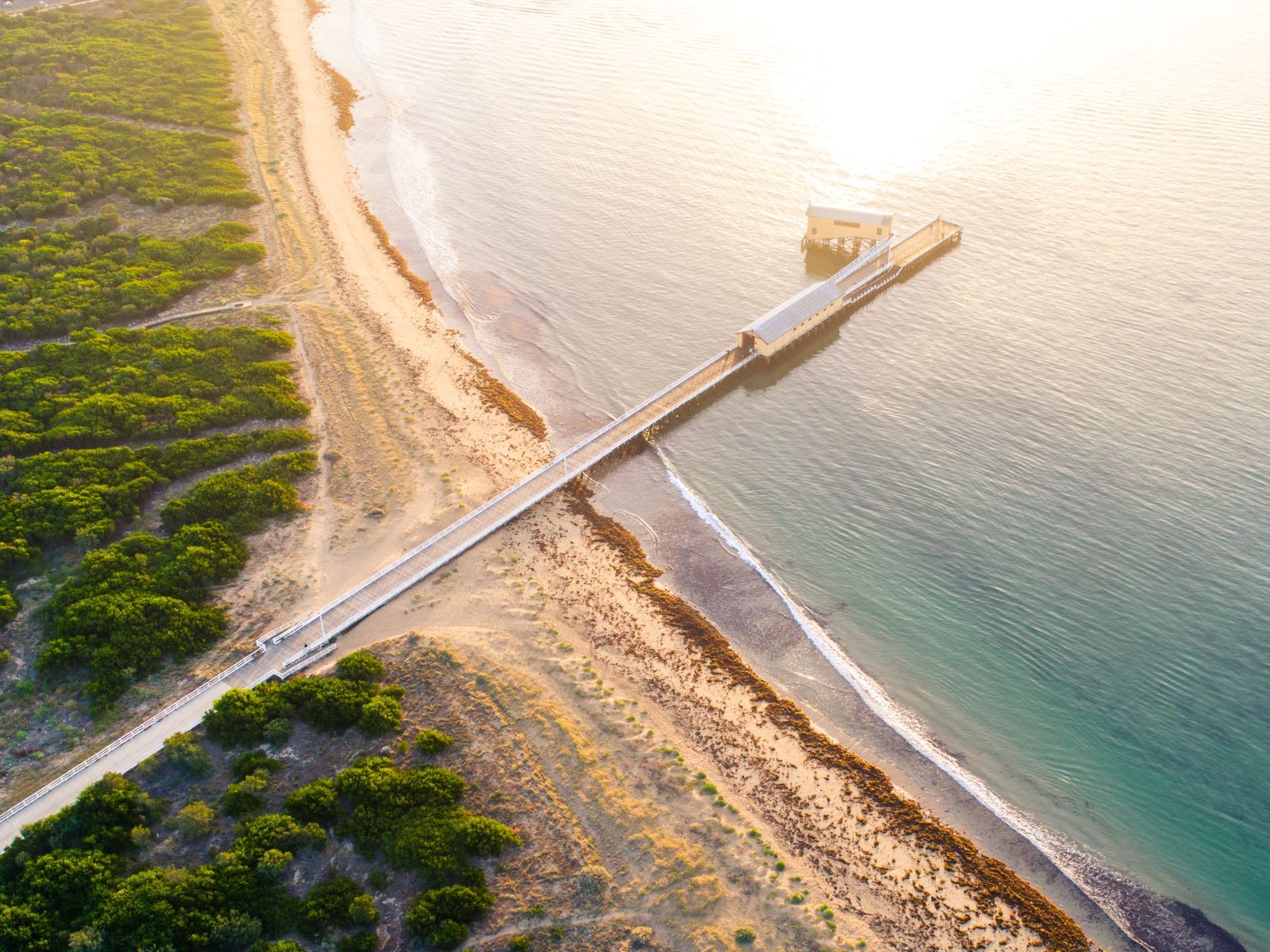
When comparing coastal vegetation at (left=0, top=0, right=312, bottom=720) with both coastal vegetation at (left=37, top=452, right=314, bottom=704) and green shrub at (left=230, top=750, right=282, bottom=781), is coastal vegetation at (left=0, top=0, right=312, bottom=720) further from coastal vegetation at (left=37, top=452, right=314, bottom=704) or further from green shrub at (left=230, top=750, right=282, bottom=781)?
green shrub at (left=230, top=750, right=282, bottom=781)

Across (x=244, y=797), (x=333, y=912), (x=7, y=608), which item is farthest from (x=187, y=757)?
(x=7, y=608)

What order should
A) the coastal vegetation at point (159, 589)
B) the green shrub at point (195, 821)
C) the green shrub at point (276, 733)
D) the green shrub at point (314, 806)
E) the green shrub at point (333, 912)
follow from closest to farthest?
1. the green shrub at point (333, 912)
2. the green shrub at point (195, 821)
3. the green shrub at point (314, 806)
4. the green shrub at point (276, 733)
5. the coastal vegetation at point (159, 589)

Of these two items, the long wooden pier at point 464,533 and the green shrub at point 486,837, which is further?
the long wooden pier at point 464,533

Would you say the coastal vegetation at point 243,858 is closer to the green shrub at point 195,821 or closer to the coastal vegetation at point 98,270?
the green shrub at point 195,821

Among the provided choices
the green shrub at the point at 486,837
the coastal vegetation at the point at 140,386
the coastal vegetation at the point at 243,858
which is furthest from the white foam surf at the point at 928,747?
the coastal vegetation at the point at 140,386

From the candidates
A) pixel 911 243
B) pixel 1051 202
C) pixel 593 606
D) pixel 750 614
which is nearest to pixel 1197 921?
pixel 750 614

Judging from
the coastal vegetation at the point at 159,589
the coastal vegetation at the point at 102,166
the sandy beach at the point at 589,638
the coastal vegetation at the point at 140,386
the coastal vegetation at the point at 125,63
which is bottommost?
the sandy beach at the point at 589,638

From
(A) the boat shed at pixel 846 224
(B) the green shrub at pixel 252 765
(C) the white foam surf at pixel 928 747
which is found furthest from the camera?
(A) the boat shed at pixel 846 224

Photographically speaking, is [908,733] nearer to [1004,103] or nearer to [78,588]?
[78,588]
